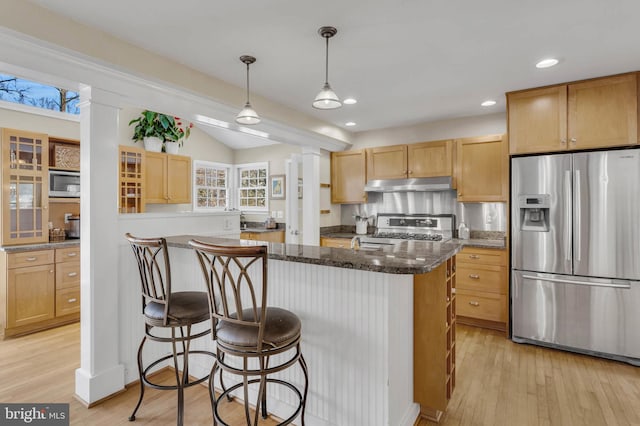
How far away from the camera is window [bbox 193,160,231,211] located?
605cm

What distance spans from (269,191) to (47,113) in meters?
3.31

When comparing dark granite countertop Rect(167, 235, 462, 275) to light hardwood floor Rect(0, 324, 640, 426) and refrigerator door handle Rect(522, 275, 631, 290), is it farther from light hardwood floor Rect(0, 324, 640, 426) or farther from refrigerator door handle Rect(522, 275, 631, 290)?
refrigerator door handle Rect(522, 275, 631, 290)

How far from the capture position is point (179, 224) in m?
2.87

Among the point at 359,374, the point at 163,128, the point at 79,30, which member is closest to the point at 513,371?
the point at 359,374

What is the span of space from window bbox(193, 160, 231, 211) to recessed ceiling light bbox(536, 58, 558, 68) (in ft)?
17.1

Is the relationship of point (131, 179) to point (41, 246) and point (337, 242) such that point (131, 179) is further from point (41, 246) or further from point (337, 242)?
point (337, 242)

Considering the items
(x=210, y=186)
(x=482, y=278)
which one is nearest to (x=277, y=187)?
(x=210, y=186)

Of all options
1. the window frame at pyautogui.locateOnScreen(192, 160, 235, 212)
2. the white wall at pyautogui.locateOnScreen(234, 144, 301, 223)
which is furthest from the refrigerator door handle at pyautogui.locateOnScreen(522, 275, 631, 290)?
the window frame at pyautogui.locateOnScreen(192, 160, 235, 212)

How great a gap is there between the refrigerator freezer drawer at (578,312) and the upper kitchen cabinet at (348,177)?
89.0 inches

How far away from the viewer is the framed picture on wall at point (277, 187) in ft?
19.5

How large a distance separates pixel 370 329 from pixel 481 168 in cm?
297

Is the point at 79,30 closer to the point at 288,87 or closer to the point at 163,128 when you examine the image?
the point at 288,87

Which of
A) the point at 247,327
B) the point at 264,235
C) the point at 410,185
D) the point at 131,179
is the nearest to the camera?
the point at 247,327

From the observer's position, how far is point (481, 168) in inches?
153
